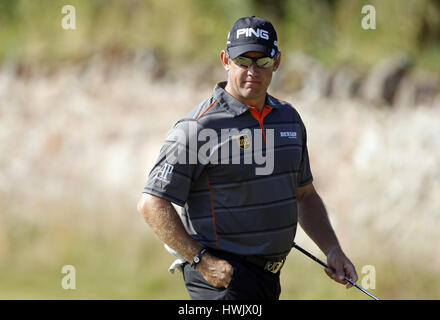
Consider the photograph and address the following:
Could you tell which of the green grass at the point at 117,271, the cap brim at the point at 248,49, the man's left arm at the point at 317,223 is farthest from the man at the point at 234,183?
the green grass at the point at 117,271

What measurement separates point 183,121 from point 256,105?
323 mm

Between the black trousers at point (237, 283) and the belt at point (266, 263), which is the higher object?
the belt at point (266, 263)

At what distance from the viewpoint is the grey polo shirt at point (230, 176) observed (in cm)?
264

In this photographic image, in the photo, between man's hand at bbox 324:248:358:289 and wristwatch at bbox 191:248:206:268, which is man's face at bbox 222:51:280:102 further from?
man's hand at bbox 324:248:358:289

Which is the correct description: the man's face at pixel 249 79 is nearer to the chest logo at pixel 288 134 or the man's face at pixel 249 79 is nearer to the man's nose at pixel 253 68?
the man's nose at pixel 253 68

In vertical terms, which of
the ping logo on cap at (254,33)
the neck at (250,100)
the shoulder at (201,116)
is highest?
the ping logo on cap at (254,33)

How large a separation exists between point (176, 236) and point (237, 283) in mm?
299

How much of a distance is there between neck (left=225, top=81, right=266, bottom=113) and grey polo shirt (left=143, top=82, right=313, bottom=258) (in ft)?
0.07

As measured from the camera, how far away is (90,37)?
9828mm

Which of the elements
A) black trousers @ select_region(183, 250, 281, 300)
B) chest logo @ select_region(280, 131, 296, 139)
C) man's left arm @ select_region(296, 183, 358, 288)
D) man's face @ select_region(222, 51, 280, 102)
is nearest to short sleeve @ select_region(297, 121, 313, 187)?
man's left arm @ select_region(296, 183, 358, 288)

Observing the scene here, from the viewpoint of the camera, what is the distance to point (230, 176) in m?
2.66

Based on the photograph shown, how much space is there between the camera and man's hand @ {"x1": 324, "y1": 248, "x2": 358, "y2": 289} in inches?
118
